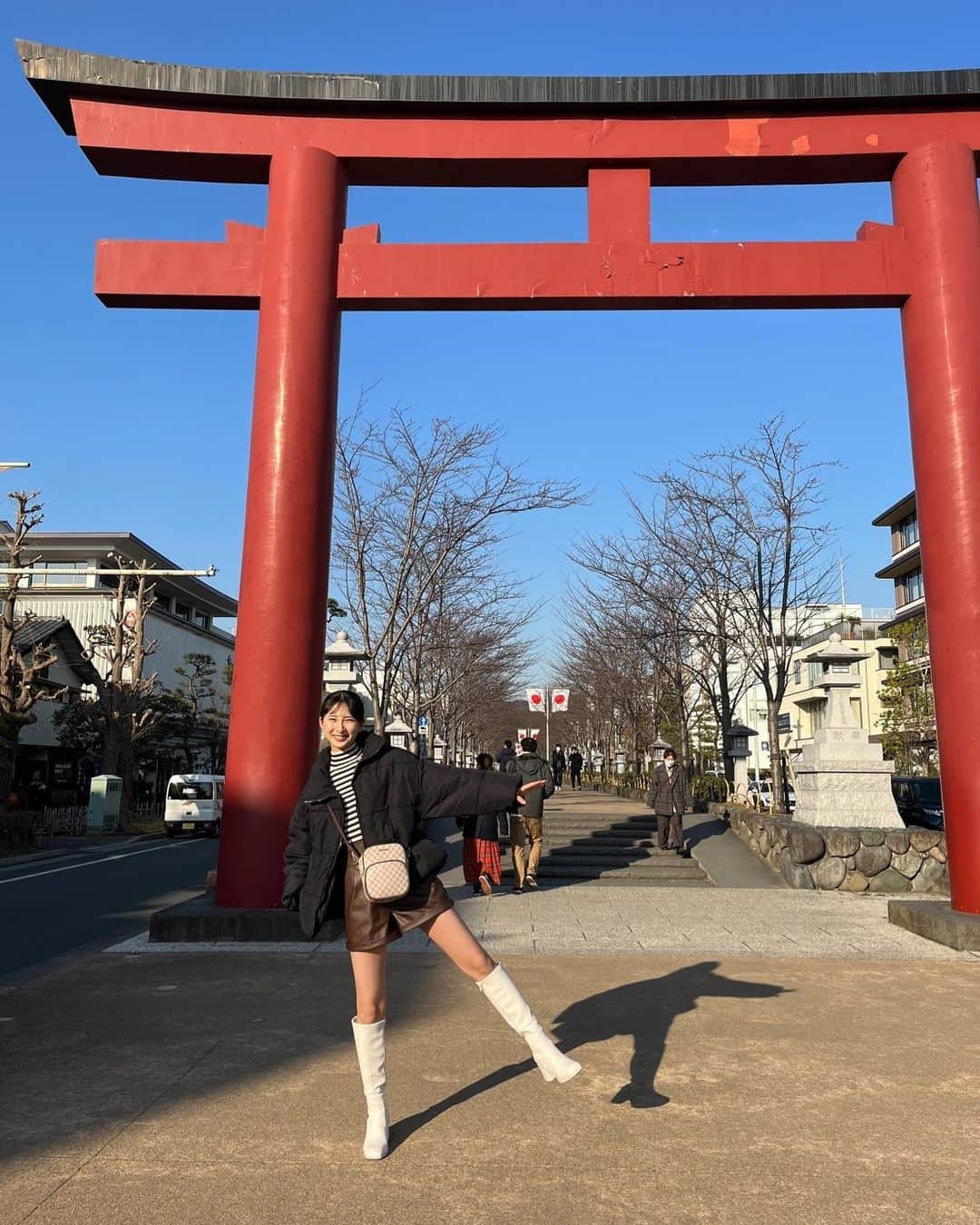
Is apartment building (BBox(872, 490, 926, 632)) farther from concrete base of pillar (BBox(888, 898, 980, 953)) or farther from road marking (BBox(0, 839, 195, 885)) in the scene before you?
concrete base of pillar (BBox(888, 898, 980, 953))

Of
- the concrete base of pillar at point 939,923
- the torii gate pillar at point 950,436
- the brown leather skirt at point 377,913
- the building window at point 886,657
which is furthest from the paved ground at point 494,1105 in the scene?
the building window at point 886,657

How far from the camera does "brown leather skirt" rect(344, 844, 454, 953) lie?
357cm

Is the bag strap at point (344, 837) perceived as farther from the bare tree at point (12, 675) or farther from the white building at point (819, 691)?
the white building at point (819, 691)

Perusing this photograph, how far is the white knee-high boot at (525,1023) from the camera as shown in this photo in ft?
11.7

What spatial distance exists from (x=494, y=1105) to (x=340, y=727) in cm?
171

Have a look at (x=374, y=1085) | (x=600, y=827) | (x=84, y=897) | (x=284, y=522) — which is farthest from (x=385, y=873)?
(x=600, y=827)

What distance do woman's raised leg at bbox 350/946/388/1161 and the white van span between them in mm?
23318

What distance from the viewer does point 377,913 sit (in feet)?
11.7

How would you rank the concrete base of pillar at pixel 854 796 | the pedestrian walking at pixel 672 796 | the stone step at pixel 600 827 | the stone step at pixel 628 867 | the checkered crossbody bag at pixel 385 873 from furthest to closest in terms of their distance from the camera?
the stone step at pixel 600 827 → the pedestrian walking at pixel 672 796 → the stone step at pixel 628 867 → the concrete base of pillar at pixel 854 796 → the checkered crossbody bag at pixel 385 873

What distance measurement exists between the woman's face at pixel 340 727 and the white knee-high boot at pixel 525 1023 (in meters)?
1.06

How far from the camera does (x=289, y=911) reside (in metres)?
7.69

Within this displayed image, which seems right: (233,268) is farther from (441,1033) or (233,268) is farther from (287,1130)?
(287,1130)

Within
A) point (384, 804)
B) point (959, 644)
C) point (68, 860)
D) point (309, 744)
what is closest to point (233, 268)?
point (309, 744)

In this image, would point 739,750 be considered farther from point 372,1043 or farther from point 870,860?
point 372,1043
